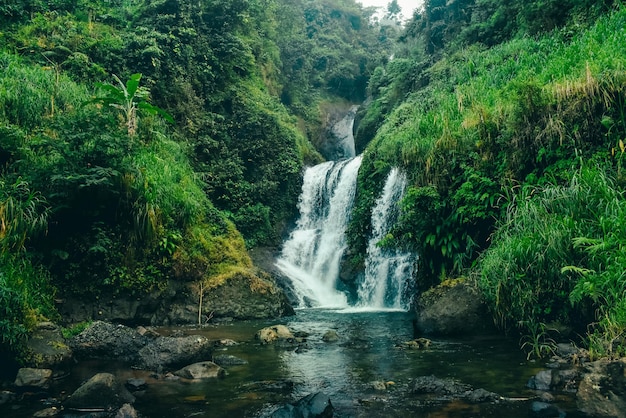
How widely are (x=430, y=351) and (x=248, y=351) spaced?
303cm

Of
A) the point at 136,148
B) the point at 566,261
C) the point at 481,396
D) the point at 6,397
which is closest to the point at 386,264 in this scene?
the point at 566,261

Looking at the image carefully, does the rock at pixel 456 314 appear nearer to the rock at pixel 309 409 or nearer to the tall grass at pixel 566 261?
the tall grass at pixel 566 261

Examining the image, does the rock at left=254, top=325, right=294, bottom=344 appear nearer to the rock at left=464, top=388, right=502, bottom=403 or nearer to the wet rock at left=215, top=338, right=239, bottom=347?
the wet rock at left=215, top=338, right=239, bottom=347

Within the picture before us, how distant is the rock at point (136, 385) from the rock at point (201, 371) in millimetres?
584

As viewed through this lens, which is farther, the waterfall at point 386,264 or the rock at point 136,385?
the waterfall at point 386,264

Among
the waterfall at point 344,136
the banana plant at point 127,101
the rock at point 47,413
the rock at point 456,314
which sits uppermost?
the waterfall at point 344,136

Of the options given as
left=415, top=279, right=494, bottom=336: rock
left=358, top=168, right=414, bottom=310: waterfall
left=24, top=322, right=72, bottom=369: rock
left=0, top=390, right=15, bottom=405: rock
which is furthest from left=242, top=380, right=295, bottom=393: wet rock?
left=358, top=168, right=414, bottom=310: waterfall

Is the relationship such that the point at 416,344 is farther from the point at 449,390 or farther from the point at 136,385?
the point at 136,385

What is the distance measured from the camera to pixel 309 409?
183 inches

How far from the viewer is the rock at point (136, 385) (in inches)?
227

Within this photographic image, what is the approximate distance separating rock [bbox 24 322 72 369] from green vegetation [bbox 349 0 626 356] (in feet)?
21.4

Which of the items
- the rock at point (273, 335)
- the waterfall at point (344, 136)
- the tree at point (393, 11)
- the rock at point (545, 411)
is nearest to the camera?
the rock at point (545, 411)

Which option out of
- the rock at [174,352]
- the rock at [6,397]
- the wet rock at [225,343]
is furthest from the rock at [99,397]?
the wet rock at [225,343]

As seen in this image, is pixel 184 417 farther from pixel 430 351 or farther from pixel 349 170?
pixel 349 170
